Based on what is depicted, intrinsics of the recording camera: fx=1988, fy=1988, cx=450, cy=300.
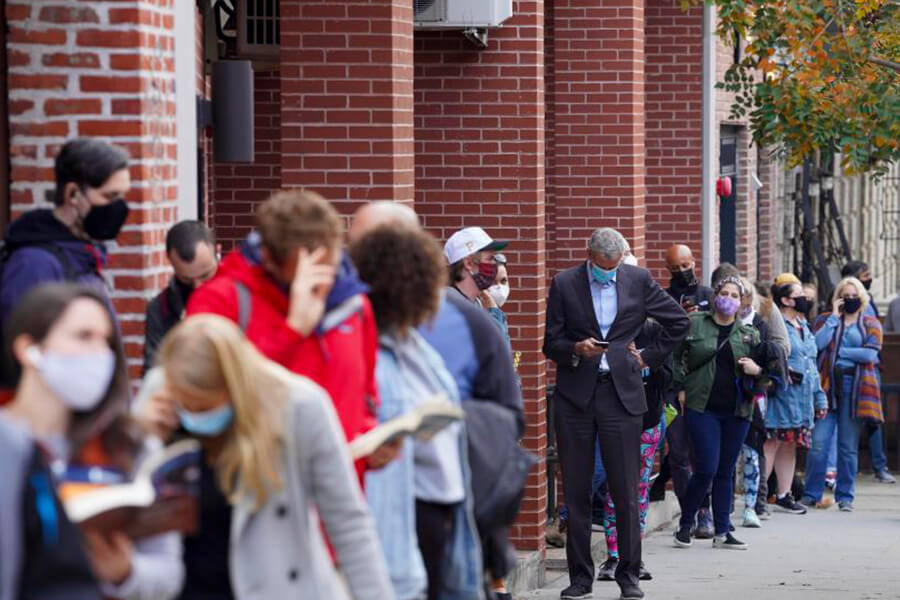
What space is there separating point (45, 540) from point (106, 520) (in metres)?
0.33

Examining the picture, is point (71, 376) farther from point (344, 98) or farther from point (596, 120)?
point (596, 120)

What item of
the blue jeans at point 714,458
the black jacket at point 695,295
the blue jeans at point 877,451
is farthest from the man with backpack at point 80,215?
the blue jeans at point 877,451

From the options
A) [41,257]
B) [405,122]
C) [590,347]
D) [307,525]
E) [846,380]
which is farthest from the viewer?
[846,380]

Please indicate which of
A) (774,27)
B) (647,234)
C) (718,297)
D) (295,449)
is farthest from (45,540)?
(647,234)

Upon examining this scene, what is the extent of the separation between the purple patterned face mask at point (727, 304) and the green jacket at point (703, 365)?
5.2 inches

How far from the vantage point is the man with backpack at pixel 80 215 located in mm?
5695

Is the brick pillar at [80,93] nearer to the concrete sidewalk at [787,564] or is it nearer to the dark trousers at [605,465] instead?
the dark trousers at [605,465]

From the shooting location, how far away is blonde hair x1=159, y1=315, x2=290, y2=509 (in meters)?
4.24

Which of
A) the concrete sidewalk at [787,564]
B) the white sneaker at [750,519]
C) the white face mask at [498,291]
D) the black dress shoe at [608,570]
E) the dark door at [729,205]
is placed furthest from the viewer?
the dark door at [729,205]

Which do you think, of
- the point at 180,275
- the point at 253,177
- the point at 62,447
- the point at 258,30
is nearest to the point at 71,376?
the point at 62,447

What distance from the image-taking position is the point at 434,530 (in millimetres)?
5711

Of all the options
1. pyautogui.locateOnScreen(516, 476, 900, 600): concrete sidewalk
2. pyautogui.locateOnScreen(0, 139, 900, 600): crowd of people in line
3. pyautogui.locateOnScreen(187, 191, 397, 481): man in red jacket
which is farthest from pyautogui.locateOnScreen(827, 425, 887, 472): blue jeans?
pyautogui.locateOnScreen(187, 191, 397, 481): man in red jacket

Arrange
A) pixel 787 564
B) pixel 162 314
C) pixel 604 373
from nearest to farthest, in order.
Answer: pixel 162 314 → pixel 604 373 → pixel 787 564

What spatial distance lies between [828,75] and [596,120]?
2.15 metres
